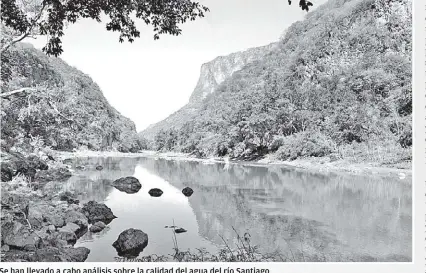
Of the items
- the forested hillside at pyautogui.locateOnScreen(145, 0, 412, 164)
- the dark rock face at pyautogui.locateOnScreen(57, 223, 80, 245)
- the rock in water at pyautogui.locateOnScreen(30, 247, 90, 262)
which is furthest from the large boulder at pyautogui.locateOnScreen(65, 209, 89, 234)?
the forested hillside at pyautogui.locateOnScreen(145, 0, 412, 164)

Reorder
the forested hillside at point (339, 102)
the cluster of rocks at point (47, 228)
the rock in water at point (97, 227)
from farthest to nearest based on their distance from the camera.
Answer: the forested hillside at point (339, 102)
the rock in water at point (97, 227)
the cluster of rocks at point (47, 228)

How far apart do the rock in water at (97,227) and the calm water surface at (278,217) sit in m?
0.26

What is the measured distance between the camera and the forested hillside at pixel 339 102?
2977 cm

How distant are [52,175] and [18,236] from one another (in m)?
12.8

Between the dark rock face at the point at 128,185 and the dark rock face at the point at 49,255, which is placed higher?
the dark rock face at the point at 49,255

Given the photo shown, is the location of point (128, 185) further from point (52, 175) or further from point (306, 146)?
point (306, 146)

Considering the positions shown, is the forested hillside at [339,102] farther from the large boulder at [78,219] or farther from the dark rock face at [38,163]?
the dark rock face at [38,163]

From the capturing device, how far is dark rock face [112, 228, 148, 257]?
7330 mm

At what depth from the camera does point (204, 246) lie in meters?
7.86

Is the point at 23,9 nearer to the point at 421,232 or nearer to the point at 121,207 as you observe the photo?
the point at 421,232

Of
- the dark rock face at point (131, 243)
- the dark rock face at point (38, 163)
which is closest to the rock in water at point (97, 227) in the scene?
the dark rock face at point (131, 243)

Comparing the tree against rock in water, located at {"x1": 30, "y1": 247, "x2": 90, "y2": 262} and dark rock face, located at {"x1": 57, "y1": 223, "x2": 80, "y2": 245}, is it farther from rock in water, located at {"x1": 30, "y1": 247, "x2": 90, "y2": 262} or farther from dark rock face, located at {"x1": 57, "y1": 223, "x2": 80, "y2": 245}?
dark rock face, located at {"x1": 57, "y1": 223, "x2": 80, "y2": 245}

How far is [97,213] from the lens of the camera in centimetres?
1043

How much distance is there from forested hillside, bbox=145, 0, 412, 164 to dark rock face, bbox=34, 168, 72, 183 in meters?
21.0
